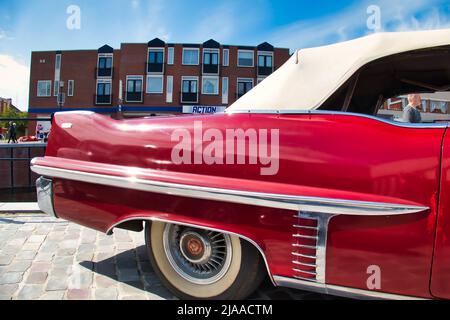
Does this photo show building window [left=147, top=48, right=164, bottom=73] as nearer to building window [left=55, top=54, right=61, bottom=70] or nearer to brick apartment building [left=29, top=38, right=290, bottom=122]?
brick apartment building [left=29, top=38, right=290, bottom=122]

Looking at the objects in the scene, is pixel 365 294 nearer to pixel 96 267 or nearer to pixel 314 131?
pixel 314 131

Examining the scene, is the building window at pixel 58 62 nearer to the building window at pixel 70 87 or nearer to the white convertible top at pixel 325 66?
the building window at pixel 70 87

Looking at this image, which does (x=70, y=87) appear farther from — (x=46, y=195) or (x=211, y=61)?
(x=46, y=195)

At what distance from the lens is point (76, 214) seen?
7.75 ft

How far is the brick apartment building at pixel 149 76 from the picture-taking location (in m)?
33.7

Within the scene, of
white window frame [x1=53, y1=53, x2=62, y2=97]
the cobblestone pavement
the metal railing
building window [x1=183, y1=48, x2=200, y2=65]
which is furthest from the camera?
white window frame [x1=53, y1=53, x2=62, y2=97]

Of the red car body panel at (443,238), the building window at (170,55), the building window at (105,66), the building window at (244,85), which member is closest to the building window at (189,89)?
the building window at (170,55)

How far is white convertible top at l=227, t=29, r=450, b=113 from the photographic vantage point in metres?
1.92

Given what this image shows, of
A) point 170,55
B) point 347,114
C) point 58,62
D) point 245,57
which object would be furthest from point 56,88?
point 347,114

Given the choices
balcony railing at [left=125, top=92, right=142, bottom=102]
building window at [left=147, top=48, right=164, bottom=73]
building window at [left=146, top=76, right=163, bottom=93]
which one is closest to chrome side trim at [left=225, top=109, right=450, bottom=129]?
building window at [left=146, top=76, right=163, bottom=93]

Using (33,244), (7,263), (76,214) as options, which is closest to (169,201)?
(76,214)

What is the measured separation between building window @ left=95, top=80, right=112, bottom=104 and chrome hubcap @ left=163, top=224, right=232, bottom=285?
35343 millimetres

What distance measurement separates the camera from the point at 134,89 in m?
33.8

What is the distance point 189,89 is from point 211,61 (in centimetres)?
387
